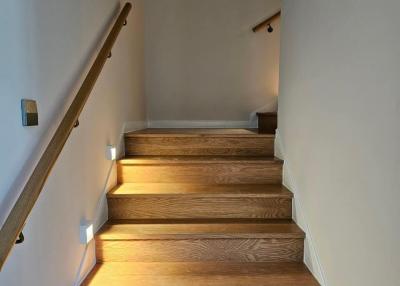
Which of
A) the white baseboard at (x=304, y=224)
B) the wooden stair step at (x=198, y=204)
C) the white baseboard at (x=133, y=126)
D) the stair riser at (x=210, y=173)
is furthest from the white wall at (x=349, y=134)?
the white baseboard at (x=133, y=126)

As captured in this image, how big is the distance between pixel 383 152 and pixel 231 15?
108 inches

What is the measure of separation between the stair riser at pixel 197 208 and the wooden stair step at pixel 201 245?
196 mm

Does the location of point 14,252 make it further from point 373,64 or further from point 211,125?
point 211,125

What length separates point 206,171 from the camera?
213cm

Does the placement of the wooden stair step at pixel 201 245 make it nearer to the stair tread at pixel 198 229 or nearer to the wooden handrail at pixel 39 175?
the stair tread at pixel 198 229

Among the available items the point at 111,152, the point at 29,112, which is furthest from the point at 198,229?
the point at 29,112

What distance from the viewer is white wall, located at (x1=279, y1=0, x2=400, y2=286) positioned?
3.10 feet

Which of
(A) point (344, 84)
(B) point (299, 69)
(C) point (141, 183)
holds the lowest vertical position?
(C) point (141, 183)

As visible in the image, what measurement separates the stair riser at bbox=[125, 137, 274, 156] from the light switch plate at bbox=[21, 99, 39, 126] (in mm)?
1325

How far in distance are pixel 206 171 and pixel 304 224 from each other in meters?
0.72

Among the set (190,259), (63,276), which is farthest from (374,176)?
(63,276)

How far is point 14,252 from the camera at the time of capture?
0.97 metres

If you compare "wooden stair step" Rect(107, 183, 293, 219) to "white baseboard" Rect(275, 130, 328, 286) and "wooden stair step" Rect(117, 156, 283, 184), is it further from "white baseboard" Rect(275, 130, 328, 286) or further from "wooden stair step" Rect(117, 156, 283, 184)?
"wooden stair step" Rect(117, 156, 283, 184)

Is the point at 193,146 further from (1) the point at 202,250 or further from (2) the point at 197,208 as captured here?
(1) the point at 202,250
